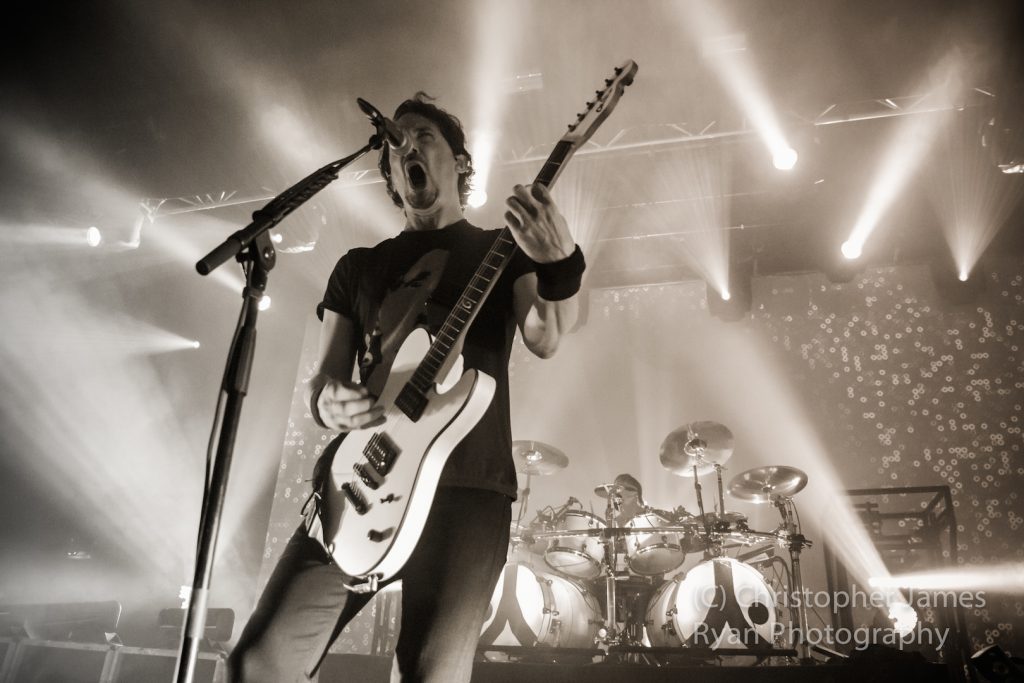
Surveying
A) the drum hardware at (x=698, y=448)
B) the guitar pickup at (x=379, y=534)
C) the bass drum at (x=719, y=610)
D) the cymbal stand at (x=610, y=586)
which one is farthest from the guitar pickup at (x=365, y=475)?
the drum hardware at (x=698, y=448)

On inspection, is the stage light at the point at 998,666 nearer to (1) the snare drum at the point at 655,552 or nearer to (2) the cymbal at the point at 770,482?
(2) the cymbal at the point at 770,482

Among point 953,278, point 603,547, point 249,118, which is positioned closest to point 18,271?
point 249,118

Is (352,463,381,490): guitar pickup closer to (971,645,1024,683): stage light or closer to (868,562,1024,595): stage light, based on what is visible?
(971,645,1024,683): stage light

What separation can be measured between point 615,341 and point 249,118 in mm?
4787

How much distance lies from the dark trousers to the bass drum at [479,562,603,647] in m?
3.58

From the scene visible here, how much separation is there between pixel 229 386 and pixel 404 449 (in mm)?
417

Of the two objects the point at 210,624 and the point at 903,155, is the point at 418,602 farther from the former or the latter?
the point at 903,155

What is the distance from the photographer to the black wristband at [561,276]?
5.35ft

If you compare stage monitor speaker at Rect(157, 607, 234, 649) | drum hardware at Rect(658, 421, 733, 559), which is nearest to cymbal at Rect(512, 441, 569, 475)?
drum hardware at Rect(658, 421, 733, 559)

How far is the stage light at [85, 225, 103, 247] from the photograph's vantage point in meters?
6.57

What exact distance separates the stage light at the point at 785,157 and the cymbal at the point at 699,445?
7.83 feet

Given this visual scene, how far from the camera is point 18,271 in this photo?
6000mm

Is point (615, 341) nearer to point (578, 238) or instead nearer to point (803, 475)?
point (578, 238)

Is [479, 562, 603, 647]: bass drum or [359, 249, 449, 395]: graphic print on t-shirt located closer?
[359, 249, 449, 395]: graphic print on t-shirt
